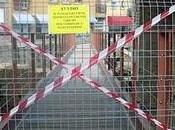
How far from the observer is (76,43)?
21.1 ft

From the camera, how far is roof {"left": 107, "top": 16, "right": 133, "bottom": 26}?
20.1ft

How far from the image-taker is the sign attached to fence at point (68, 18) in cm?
553

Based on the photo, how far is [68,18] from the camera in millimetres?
5543

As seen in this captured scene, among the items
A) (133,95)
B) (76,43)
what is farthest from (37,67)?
(76,43)

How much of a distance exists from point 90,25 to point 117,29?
0.66 metres

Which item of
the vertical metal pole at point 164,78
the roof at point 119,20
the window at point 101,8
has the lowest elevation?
the vertical metal pole at point 164,78

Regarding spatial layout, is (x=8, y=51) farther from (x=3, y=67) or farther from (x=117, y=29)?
(x=117, y=29)

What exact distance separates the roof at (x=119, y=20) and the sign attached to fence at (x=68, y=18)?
0.60 meters

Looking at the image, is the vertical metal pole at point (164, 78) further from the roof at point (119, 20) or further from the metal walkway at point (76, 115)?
the metal walkway at point (76, 115)

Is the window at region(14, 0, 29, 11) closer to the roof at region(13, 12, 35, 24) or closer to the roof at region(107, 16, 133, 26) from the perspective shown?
the roof at region(13, 12, 35, 24)

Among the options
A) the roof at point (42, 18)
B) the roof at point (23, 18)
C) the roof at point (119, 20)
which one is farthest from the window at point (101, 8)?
the roof at point (23, 18)

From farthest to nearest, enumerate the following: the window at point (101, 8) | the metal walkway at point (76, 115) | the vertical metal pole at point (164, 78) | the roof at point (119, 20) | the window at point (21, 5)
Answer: the metal walkway at point (76, 115) → the vertical metal pole at point (164, 78) → the roof at point (119, 20) → the window at point (101, 8) → the window at point (21, 5)

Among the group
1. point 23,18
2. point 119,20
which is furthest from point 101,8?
point 23,18

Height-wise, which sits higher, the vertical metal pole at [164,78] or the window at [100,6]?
the window at [100,6]
